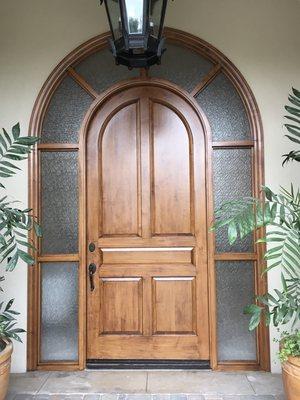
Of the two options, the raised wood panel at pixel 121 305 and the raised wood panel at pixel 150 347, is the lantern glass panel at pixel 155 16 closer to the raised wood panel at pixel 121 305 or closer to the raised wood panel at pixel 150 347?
the raised wood panel at pixel 121 305

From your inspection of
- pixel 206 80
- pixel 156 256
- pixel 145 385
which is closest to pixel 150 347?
pixel 145 385

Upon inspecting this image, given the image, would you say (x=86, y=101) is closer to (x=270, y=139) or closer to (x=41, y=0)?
(x=41, y=0)

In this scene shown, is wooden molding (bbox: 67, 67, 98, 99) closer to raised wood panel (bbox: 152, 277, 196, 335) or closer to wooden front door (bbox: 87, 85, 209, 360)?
wooden front door (bbox: 87, 85, 209, 360)

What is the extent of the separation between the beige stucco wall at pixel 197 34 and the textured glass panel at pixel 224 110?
0.48 ft

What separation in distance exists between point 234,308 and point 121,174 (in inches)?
52.1

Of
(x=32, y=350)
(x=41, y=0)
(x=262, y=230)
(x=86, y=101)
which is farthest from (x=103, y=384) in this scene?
(x=41, y=0)

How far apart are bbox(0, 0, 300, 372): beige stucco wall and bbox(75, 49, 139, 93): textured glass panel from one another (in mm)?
156

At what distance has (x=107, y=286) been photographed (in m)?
2.71

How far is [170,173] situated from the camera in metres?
2.75

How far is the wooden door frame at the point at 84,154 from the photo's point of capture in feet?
8.58

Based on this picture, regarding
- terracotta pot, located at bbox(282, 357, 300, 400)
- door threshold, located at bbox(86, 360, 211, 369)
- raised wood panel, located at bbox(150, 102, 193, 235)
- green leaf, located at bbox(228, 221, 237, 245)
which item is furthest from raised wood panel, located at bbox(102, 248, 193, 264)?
terracotta pot, located at bbox(282, 357, 300, 400)

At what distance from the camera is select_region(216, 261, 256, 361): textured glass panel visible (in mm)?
2627

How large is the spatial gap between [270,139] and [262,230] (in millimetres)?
680

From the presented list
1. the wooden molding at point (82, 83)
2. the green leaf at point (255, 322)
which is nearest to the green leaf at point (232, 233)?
the green leaf at point (255, 322)
